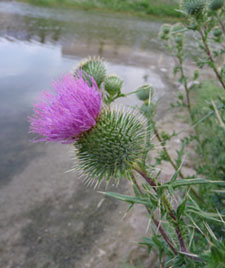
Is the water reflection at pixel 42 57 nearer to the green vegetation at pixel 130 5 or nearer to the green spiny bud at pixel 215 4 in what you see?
the green spiny bud at pixel 215 4

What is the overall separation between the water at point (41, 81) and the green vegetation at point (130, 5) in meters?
7.15

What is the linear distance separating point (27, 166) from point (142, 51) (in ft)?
31.8

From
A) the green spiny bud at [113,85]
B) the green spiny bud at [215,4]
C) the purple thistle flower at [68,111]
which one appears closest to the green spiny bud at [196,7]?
the green spiny bud at [215,4]

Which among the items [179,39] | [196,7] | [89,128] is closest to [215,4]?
[196,7]

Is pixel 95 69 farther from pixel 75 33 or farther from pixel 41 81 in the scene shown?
pixel 75 33

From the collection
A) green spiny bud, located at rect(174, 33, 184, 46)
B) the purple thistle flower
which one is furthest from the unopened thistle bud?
green spiny bud, located at rect(174, 33, 184, 46)

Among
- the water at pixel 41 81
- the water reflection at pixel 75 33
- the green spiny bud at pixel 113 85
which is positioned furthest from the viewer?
the water reflection at pixel 75 33

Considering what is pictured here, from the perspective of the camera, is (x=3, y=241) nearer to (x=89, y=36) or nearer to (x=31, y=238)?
(x=31, y=238)

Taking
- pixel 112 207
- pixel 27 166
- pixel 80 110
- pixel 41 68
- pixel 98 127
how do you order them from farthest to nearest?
1. pixel 41 68
2. pixel 27 166
3. pixel 112 207
4. pixel 98 127
5. pixel 80 110

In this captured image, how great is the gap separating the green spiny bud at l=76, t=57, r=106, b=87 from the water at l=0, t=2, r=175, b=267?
228 centimetres

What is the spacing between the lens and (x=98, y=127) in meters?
1.88

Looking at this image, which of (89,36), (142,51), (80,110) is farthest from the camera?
(89,36)

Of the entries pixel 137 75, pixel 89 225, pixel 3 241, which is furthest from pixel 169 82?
pixel 3 241

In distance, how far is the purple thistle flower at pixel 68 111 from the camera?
1.73 meters
